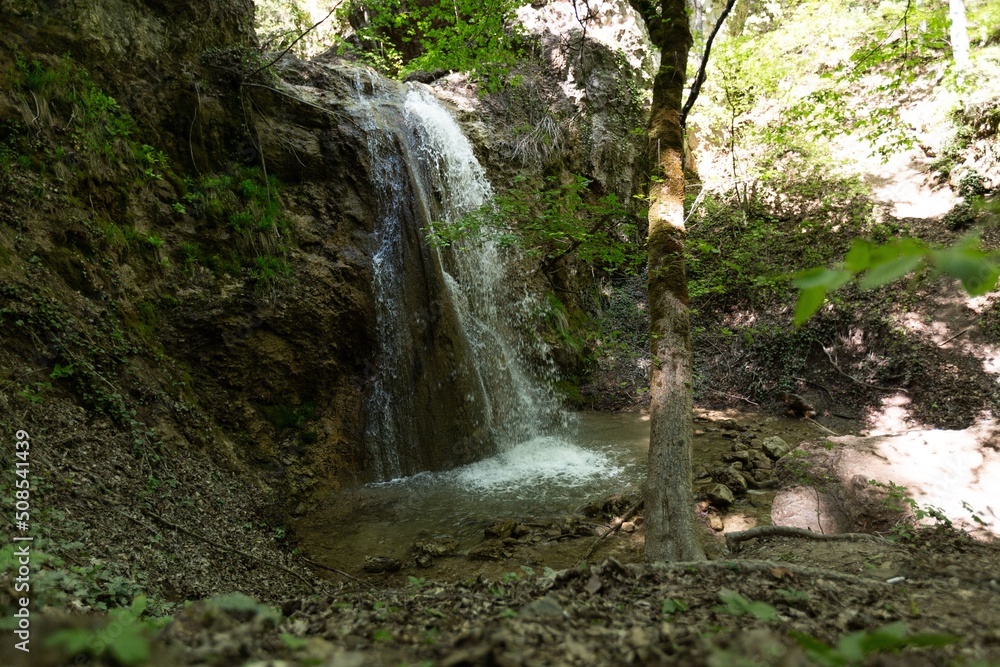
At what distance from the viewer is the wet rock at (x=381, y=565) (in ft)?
15.1

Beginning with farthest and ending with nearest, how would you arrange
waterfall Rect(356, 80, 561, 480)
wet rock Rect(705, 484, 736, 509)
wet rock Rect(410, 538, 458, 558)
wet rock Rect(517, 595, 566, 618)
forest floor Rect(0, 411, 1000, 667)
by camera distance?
1. waterfall Rect(356, 80, 561, 480)
2. wet rock Rect(705, 484, 736, 509)
3. wet rock Rect(410, 538, 458, 558)
4. wet rock Rect(517, 595, 566, 618)
5. forest floor Rect(0, 411, 1000, 667)

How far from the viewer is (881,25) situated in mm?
11633

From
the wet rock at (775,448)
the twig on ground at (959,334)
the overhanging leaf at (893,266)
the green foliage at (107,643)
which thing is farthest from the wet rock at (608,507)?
the twig on ground at (959,334)

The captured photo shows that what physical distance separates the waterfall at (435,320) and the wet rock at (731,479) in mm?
3372

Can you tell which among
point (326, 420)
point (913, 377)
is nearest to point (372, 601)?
point (326, 420)

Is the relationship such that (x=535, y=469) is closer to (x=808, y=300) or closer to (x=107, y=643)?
(x=107, y=643)

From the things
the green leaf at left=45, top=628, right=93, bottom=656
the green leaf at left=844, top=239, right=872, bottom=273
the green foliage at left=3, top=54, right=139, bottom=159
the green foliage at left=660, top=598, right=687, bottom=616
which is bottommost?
the green foliage at left=660, top=598, right=687, bottom=616

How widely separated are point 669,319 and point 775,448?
4.26 meters

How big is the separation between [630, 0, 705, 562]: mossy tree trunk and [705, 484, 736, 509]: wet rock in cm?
228

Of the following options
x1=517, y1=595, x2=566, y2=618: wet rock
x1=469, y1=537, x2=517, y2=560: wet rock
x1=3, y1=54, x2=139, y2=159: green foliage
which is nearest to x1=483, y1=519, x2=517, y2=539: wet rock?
x1=469, y1=537, x2=517, y2=560: wet rock

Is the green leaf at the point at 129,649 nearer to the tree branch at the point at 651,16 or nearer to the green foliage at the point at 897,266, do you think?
the green foliage at the point at 897,266

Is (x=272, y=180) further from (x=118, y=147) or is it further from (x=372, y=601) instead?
(x=372, y=601)

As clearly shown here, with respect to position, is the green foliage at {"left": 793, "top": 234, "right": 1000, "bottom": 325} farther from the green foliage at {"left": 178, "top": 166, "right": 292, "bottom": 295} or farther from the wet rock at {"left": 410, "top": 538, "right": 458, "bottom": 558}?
the green foliage at {"left": 178, "top": 166, "right": 292, "bottom": 295}

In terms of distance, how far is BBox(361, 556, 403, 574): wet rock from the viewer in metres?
4.62
